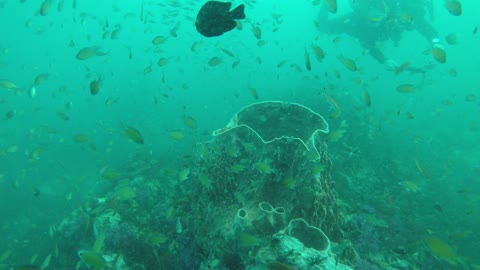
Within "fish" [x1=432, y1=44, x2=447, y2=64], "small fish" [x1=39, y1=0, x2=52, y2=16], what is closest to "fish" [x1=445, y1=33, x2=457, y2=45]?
"fish" [x1=432, y1=44, x2=447, y2=64]

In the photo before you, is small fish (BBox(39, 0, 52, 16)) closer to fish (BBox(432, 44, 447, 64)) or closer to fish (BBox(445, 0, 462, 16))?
fish (BBox(432, 44, 447, 64))

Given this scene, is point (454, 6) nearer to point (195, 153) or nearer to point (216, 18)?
point (216, 18)

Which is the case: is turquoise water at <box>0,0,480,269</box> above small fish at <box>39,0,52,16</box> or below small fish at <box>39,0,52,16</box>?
below

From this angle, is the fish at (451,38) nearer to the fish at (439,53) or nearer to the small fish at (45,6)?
the fish at (439,53)

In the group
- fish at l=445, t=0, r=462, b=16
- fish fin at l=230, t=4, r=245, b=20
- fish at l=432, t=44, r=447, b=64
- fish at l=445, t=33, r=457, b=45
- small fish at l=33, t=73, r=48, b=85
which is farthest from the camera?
small fish at l=33, t=73, r=48, b=85

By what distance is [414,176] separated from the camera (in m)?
12.3

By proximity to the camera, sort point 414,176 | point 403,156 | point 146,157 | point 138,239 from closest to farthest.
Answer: point 138,239 → point 414,176 → point 146,157 → point 403,156

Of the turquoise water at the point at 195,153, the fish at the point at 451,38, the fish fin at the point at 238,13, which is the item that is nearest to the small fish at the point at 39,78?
the turquoise water at the point at 195,153

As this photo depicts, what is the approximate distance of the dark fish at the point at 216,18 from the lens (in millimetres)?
3961

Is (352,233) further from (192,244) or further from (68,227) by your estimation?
(68,227)

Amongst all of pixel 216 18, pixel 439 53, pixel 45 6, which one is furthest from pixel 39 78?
pixel 439 53

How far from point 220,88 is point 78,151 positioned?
17545 mm

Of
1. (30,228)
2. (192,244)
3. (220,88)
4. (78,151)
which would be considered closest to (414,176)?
(192,244)

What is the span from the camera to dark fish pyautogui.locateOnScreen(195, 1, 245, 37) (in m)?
3.96
